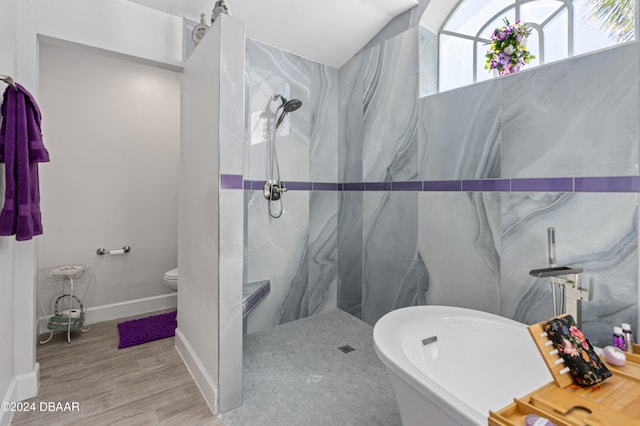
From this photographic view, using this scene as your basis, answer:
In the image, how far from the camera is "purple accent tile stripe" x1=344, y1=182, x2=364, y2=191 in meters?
3.04

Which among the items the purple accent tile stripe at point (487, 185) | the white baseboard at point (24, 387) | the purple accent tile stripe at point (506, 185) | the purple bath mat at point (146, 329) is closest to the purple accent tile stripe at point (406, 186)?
the purple accent tile stripe at point (506, 185)

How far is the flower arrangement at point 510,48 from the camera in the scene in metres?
1.96

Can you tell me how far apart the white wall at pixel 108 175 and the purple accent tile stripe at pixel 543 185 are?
10.5ft

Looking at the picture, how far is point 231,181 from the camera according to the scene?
178 centimetres

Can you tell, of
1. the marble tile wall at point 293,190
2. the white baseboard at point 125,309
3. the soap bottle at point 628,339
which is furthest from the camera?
the white baseboard at point 125,309

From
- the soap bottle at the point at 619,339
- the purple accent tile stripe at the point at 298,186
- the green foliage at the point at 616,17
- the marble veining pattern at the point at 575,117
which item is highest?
the green foliage at the point at 616,17

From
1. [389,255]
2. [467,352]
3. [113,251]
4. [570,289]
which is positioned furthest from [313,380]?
[113,251]

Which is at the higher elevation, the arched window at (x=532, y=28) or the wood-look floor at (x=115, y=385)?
the arched window at (x=532, y=28)

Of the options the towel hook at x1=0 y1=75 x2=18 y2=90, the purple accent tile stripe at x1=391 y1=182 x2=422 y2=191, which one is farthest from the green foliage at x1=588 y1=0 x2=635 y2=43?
the towel hook at x1=0 y1=75 x2=18 y2=90

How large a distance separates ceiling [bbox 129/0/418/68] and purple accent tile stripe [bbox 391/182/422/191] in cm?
141

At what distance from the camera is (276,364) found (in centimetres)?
227

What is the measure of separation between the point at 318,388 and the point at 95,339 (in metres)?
2.01

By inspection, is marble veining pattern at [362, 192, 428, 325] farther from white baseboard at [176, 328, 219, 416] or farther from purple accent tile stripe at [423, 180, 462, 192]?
white baseboard at [176, 328, 219, 416]

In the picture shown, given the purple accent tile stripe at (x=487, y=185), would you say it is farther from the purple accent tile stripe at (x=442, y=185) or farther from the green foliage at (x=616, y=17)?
the green foliage at (x=616, y=17)
